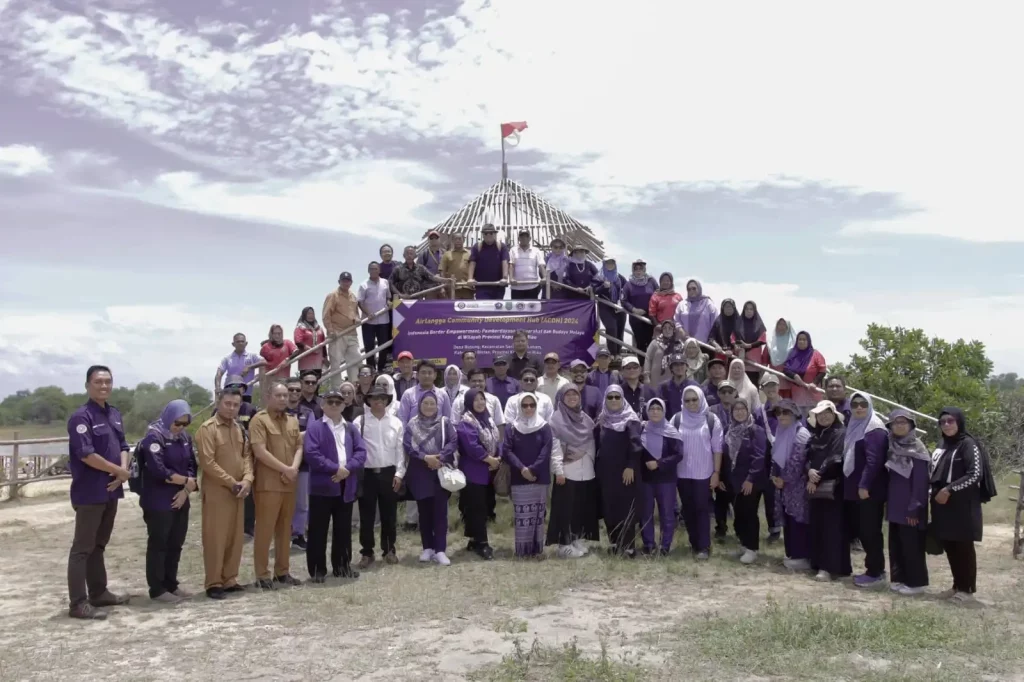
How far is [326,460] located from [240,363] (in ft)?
13.7

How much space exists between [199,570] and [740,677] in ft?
16.1

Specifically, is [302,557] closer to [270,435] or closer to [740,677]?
[270,435]

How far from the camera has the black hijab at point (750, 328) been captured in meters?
9.76

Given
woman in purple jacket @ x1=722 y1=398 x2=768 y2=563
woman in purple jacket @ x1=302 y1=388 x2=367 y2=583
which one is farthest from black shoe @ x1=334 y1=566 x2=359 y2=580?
woman in purple jacket @ x1=722 y1=398 x2=768 y2=563

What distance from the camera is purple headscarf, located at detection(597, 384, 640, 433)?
23.8 feet

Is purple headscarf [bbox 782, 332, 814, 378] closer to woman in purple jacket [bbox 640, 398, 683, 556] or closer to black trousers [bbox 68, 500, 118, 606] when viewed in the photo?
woman in purple jacket [bbox 640, 398, 683, 556]

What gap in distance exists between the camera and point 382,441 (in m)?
7.12

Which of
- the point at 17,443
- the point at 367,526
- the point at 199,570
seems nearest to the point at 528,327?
the point at 367,526

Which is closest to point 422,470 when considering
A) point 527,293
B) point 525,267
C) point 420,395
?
point 420,395

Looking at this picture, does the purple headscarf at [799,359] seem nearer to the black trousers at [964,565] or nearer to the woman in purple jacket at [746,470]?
the woman in purple jacket at [746,470]

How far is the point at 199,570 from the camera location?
7.20m

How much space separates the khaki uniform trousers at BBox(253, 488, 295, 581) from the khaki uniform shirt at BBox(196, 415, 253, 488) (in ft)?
0.86

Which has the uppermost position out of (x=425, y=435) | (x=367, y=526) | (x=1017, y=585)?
(x=425, y=435)

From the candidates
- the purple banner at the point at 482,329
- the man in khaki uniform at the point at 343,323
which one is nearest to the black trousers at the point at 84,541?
the man in khaki uniform at the point at 343,323
